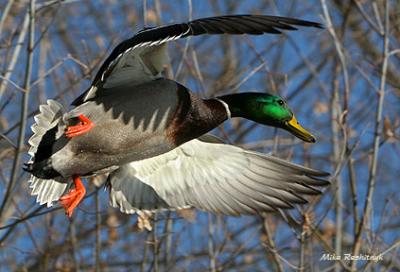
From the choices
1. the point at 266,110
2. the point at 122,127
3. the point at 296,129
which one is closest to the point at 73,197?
the point at 122,127

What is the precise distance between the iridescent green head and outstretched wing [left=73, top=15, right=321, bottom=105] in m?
0.56

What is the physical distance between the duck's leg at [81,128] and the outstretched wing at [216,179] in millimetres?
949

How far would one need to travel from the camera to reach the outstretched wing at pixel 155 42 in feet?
15.8

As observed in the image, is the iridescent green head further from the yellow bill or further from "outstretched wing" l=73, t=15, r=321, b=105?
"outstretched wing" l=73, t=15, r=321, b=105

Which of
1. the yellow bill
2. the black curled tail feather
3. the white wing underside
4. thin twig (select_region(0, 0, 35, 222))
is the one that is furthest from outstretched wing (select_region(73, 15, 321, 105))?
the yellow bill

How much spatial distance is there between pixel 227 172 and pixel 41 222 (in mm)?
2285

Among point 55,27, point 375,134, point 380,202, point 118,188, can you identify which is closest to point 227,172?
point 118,188

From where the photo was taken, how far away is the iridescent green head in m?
6.01

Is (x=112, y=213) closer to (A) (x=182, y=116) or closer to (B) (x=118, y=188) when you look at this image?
(B) (x=118, y=188)

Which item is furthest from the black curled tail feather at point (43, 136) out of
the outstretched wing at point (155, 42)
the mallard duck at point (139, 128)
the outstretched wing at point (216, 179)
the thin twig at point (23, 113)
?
the outstretched wing at point (216, 179)

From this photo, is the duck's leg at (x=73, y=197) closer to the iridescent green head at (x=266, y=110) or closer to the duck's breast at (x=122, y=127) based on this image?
the duck's breast at (x=122, y=127)

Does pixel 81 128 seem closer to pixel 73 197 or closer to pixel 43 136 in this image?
pixel 43 136

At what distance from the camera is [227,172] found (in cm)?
657

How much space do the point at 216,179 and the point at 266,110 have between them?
77cm
